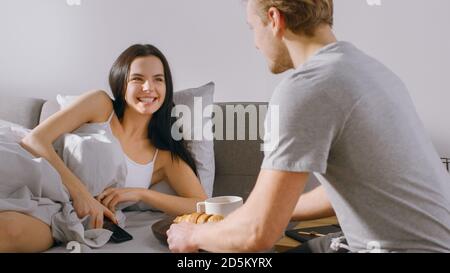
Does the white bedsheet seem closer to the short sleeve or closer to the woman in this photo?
the woman

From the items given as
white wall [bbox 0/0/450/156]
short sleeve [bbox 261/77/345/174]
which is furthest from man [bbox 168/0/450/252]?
white wall [bbox 0/0/450/156]

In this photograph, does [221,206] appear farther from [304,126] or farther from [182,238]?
[304,126]

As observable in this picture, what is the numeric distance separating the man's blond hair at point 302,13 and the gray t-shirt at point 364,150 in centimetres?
10

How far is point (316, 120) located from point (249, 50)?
1112 mm

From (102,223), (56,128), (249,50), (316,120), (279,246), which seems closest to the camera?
(316,120)

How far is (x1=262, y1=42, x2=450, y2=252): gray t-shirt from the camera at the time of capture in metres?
0.67

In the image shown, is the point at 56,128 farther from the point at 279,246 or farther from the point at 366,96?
the point at 366,96

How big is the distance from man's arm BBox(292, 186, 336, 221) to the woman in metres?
0.48

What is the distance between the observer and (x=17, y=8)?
1927 mm

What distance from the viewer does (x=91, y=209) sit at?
1.23 meters

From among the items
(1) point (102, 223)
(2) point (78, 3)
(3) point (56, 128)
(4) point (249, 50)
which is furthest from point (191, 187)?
(2) point (78, 3)

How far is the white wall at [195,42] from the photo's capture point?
1.54 m

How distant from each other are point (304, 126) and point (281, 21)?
0.26 meters

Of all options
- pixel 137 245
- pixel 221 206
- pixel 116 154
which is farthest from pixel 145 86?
pixel 221 206
